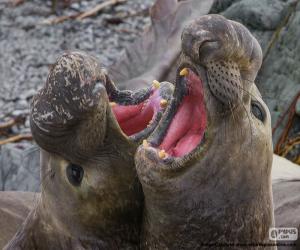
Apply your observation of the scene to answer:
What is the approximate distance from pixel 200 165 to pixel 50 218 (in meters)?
0.74

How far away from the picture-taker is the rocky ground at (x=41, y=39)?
670 centimetres

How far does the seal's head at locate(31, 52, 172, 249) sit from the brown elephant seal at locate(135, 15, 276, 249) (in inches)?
6.8

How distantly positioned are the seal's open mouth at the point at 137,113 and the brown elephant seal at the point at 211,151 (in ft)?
0.77

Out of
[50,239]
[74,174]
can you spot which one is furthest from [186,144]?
[50,239]

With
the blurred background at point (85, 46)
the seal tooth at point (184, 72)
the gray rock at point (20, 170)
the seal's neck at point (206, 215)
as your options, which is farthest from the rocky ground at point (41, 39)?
the seal tooth at point (184, 72)

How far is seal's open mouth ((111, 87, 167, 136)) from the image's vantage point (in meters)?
2.96

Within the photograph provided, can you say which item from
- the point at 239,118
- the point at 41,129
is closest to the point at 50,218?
the point at 41,129

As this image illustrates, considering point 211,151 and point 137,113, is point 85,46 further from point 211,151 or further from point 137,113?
point 211,151

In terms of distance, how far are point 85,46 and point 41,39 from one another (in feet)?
1.38

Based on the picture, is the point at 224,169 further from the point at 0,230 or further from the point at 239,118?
the point at 0,230

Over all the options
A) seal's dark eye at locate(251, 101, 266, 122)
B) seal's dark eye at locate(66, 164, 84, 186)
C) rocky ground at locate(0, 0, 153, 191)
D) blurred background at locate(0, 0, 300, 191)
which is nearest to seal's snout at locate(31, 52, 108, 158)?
seal's dark eye at locate(66, 164, 84, 186)

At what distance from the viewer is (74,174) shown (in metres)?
2.96

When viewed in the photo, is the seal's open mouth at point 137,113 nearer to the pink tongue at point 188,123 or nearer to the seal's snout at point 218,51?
the pink tongue at point 188,123

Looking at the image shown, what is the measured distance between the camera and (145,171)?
268 centimetres
